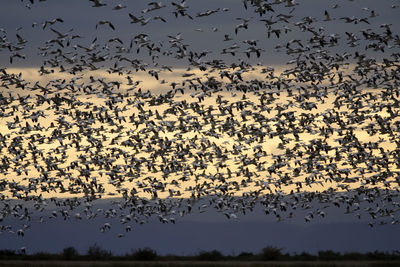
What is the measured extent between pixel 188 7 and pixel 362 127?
20.1m

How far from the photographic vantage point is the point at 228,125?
6450 cm

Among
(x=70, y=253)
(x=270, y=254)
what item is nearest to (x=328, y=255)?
(x=270, y=254)

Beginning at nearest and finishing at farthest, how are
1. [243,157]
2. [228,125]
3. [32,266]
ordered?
[32,266], [228,125], [243,157]

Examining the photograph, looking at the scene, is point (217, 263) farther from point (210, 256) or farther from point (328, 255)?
point (328, 255)

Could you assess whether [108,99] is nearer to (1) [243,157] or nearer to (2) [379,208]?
(1) [243,157]

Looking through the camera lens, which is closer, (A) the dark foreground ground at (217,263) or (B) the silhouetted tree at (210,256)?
(A) the dark foreground ground at (217,263)

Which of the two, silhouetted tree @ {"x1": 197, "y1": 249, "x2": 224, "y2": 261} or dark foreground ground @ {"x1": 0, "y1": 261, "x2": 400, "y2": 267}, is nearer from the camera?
dark foreground ground @ {"x1": 0, "y1": 261, "x2": 400, "y2": 267}

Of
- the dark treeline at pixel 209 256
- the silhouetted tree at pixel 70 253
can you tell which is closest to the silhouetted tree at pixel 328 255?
the dark treeline at pixel 209 256

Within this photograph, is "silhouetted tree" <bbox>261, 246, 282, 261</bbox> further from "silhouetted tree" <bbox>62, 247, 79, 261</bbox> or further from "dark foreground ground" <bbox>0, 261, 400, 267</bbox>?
"silhouetted tree" <bbox>62, 247, 79, 261</bbox>

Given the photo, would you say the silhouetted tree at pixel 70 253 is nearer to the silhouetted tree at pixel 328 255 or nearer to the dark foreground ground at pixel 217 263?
the dark foreground ground at pixel 217 263

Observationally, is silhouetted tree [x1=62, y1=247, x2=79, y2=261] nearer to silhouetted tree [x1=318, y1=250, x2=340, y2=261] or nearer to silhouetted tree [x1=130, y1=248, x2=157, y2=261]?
silhouetted tree [x1=130, y1=248, x2=157, y2=261]

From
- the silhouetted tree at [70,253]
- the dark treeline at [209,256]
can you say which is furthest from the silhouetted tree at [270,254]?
the silhouetted tree at [70,253]

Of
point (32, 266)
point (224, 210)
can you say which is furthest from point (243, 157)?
point (32, 266)

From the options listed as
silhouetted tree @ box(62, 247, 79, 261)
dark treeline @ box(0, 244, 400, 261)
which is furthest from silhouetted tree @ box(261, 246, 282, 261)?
silhouetted tree @ box(62, 247, 79, 261)
